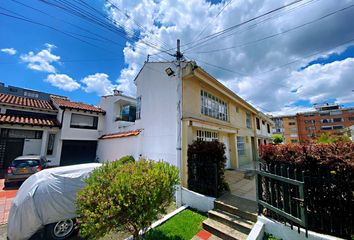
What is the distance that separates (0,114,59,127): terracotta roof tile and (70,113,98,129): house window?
4.95 feet

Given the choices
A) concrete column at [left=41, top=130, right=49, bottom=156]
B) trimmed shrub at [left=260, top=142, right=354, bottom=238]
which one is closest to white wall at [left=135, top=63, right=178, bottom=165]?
trimmed shrub at [left=260, top=142, right=354, bottom=238]

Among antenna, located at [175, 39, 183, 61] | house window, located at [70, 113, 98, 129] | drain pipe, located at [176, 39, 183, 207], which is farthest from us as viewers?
house window, located at [70, 113, 98, 129]

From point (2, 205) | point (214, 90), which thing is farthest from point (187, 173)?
point (2, 205)

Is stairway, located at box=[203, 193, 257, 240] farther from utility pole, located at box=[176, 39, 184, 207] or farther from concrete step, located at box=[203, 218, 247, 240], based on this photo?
utility pole, located at box=[176, 39, 184, 207]

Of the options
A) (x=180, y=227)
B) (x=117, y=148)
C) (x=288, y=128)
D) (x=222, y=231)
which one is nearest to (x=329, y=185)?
(x=222, y=231)

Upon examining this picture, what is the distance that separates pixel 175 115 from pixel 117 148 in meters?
7.21

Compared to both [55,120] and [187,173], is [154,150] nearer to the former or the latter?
[187,173]

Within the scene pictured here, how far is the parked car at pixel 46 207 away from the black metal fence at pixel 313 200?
20.7 feet

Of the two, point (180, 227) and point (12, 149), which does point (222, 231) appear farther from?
point (12, 149)

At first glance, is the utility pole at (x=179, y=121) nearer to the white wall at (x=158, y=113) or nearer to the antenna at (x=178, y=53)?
the antenna at (x=178, y=53)

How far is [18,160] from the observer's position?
982 cm

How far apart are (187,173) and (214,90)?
277 inches

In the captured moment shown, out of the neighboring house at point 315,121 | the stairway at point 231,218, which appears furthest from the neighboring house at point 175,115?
the neighboring house at point 315,121

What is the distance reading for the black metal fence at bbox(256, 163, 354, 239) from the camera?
364cm
